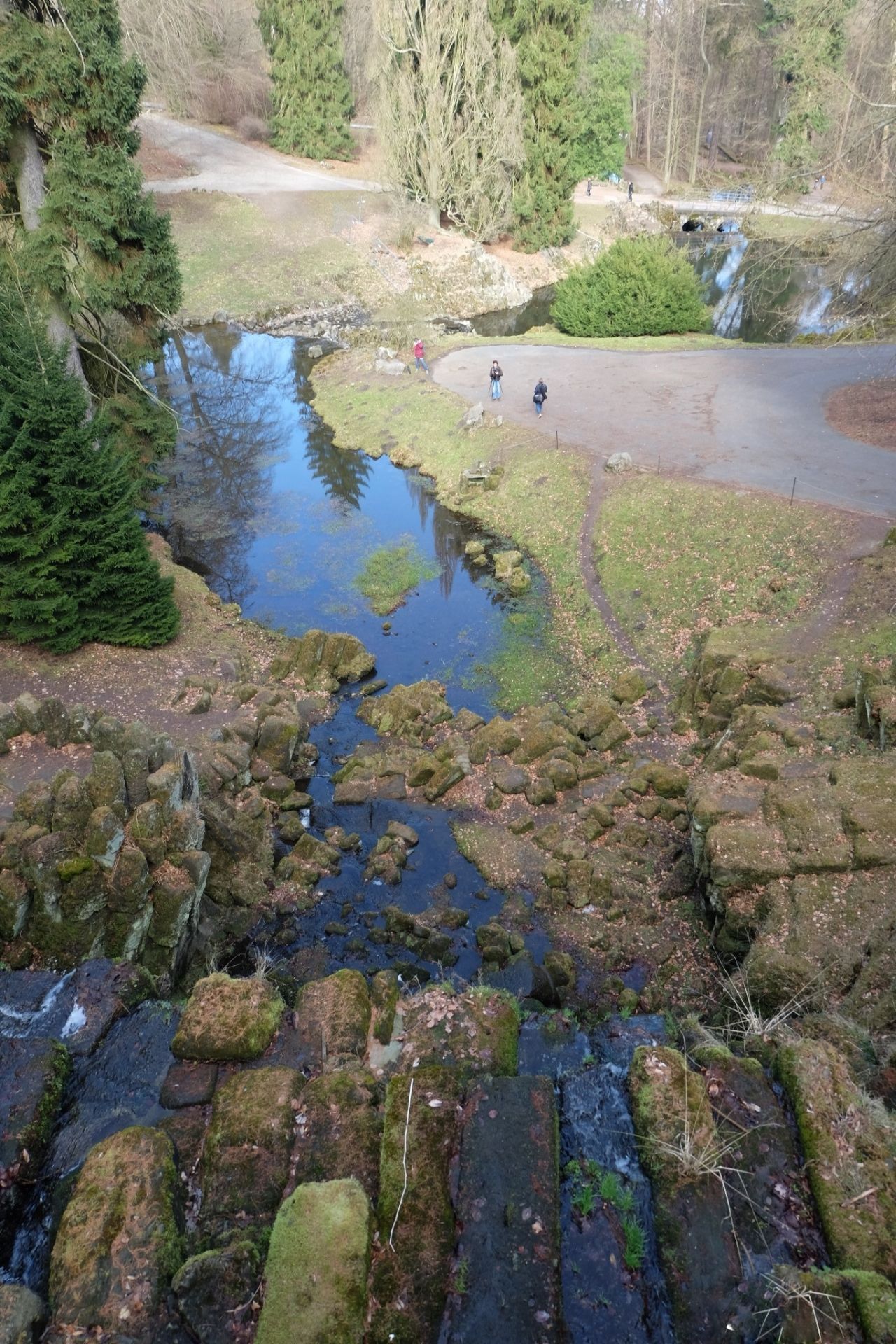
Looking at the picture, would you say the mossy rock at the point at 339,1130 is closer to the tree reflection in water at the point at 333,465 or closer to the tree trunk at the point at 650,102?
the tree reflection in water at the point at 333,465

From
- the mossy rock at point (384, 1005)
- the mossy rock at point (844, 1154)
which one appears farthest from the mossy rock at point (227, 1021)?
the mossy rock at point (844, 1154)

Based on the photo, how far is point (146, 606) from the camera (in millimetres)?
17234

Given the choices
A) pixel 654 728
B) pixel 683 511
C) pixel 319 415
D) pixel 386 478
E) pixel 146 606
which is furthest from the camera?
pixel 319 415

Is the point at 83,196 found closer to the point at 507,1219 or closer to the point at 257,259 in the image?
the point at 507,1219

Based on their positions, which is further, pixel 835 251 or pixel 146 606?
pixel 835 251

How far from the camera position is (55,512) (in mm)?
15406

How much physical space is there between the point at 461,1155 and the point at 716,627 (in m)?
14.5

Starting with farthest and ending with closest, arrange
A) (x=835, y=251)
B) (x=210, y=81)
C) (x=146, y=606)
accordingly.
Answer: (x=210, y=81), (x=835, y=251), (x=146, y=606)

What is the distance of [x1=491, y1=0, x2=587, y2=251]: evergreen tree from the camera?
42.7m

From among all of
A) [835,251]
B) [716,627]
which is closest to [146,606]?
[716,627]

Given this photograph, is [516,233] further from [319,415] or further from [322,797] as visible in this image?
[322,797]

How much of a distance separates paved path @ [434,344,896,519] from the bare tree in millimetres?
15796

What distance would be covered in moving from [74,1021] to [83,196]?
18450mm

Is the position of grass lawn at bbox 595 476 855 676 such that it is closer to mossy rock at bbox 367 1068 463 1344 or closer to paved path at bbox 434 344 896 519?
paved path at bbox 434 344 896 519
